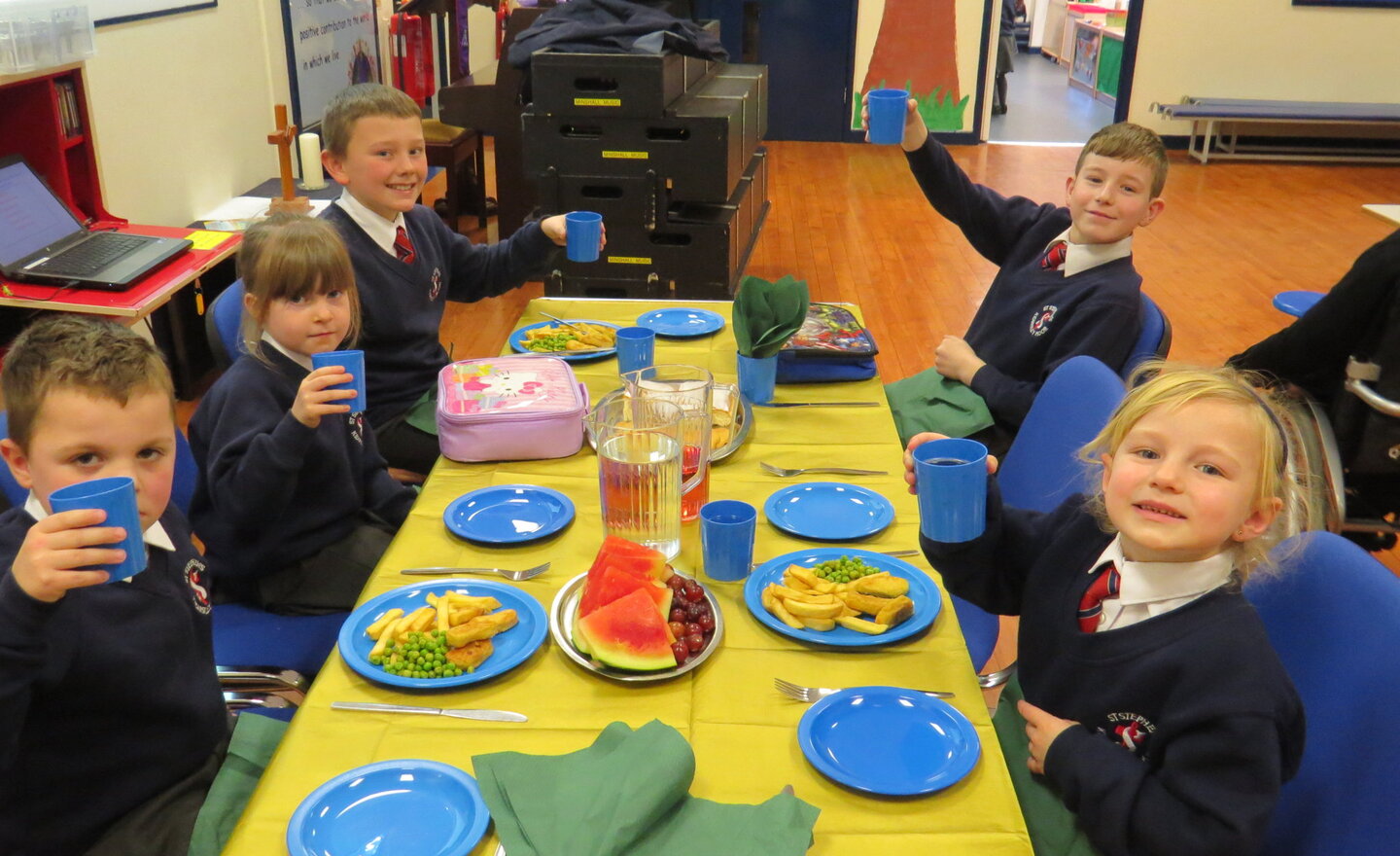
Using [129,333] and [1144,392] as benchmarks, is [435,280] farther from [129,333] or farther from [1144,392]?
[1144,392]

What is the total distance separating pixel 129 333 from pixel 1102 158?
6.33ft

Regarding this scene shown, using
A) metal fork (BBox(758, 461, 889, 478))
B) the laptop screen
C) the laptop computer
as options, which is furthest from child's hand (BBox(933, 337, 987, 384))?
the laptop screen

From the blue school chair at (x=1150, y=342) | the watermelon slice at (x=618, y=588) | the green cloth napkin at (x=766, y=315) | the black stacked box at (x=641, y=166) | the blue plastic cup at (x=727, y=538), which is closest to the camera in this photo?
the watermelon slice at (x=618, y=588)

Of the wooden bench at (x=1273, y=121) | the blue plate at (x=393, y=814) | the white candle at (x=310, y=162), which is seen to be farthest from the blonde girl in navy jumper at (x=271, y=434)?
the wooden bench at (x=1273, y=121)

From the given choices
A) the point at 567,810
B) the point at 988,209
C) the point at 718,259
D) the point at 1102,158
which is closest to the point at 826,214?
the point at 718,259

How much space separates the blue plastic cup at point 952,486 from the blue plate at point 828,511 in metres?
0.30

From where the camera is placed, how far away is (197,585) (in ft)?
5.24

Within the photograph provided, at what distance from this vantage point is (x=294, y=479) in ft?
6.05

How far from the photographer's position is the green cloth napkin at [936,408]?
2.41 m

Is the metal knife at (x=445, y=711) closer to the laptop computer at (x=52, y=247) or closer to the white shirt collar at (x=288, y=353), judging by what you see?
the white shirt collar at (x=288, y=353)

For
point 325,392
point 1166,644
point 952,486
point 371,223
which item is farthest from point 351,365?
point 1166,644

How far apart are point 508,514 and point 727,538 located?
397 millimetres

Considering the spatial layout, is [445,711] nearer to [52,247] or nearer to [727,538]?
[727,538]

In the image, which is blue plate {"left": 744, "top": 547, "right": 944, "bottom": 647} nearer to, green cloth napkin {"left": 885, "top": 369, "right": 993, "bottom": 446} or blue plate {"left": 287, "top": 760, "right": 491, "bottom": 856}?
blue plate {"left": 287, "top": 760, "right": 491, "bottom": 856}
